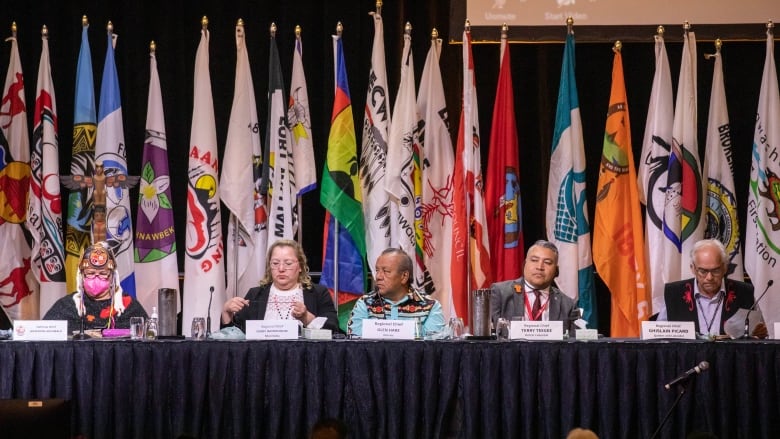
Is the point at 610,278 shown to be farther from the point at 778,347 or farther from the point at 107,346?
the point at 107,346

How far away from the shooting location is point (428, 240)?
7340mm

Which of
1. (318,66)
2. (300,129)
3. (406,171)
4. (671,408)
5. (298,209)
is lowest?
(671,408)

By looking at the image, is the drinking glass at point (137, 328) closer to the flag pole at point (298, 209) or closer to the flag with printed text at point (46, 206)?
the flag pole at point (298, 209)

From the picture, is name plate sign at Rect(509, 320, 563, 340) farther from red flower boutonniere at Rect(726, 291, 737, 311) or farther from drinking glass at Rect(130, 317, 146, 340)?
drinking glass at Rect(130, 317, 146, 340)

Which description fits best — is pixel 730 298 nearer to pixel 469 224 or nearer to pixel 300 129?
pixel 469 224

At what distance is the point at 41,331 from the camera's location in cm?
467

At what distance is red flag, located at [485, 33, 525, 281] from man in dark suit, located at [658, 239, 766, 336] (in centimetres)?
145

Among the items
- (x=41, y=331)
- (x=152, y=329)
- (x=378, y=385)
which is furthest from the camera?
(x=152, y=329)

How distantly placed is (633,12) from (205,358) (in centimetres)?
436

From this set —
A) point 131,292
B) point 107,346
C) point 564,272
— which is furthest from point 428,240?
point 107,346

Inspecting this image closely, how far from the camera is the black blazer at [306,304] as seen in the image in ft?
18.0

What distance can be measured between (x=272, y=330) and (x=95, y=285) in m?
1.21

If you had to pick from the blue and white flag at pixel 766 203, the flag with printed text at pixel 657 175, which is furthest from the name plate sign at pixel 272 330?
the blue and white flag at pixel 766 203

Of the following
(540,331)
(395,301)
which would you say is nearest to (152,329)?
(395,301)
